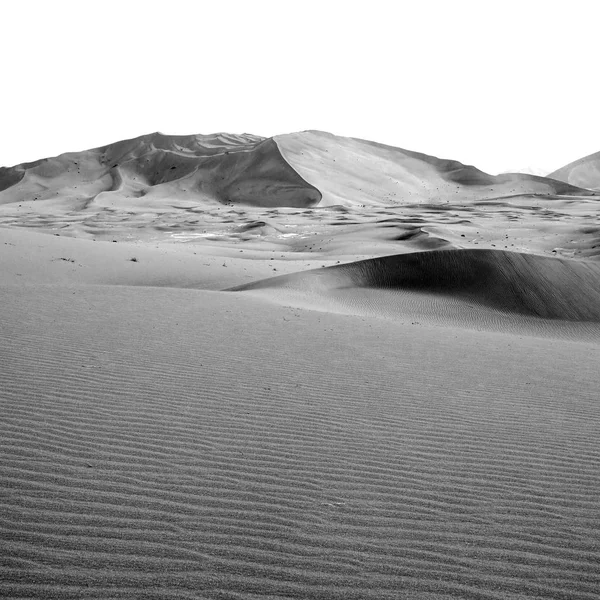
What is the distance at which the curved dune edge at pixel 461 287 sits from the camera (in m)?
14.7

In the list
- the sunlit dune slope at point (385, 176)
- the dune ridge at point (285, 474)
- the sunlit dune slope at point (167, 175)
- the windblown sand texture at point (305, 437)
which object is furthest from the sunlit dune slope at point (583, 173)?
the dune ridge at point (285, 474)

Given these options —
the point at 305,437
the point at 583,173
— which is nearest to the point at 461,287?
the point at 305,437

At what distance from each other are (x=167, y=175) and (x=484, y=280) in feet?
224

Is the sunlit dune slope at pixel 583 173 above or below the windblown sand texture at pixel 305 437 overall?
above

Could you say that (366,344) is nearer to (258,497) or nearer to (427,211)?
(258,497)

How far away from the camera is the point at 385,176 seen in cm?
7400

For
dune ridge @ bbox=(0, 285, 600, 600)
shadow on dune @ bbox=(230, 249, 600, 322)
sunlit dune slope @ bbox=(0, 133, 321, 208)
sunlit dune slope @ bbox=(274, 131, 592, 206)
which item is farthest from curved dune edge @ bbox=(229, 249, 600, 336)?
sunlit dune slope @ bbox=(0, 133, 321, 208)

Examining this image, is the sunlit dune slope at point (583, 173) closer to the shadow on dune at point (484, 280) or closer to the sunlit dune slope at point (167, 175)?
the sunlit dune slope at point (167, 175)

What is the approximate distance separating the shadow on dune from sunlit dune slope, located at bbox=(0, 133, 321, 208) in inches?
1746

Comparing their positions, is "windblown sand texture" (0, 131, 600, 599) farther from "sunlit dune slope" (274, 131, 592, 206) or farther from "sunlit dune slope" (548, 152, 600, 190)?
"sunlit dune slope" (548, 152, 600, 190)

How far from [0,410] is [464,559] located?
3.69 metres

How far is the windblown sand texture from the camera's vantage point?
314 centimetres

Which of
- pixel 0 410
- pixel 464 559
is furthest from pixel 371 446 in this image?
pixel 0 410

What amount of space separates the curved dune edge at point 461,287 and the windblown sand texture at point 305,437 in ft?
0.24
